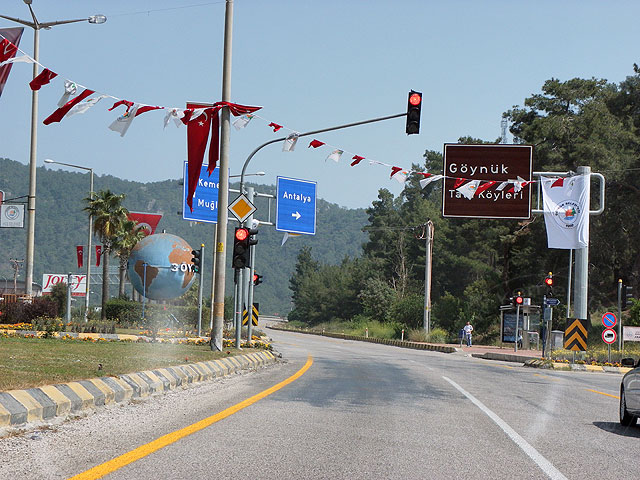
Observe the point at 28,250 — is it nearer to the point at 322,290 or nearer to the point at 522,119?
the point at 522,119

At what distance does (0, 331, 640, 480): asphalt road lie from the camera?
6457 mm

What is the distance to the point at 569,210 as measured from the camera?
30016 millimetres

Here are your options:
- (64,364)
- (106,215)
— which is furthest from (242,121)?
(106,215)

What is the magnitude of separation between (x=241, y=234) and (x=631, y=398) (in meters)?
13.0

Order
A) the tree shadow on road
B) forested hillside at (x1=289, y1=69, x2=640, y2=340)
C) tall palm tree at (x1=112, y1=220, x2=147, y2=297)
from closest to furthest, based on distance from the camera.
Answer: the tree shadow on road < forested hillside at (x1=289, y1=69, x2=640, y2=340) < tall palm tree at (x1=112, y1=220, x2=147, y2=297)

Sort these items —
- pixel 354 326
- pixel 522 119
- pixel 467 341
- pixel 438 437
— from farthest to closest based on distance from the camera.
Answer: pixel 354 326
pixel 522 119
pixel 467 341
pixel 438 437

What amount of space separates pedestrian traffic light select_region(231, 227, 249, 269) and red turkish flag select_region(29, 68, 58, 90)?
22.8 ft

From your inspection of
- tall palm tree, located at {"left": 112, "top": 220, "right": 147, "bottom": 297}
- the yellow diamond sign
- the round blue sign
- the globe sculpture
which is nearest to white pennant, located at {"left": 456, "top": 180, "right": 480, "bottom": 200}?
the round blue sign

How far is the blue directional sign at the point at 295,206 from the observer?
44.2 m

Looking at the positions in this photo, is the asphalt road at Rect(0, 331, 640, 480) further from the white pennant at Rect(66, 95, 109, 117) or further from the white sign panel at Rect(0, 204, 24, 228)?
the white sign panel at Rect(0, 204, 24, 228)

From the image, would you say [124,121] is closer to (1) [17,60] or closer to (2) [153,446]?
(1) [17,60]

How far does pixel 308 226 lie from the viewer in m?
45.0

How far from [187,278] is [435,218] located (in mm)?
46886

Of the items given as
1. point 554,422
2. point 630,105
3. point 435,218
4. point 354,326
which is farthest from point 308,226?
point 435,218
